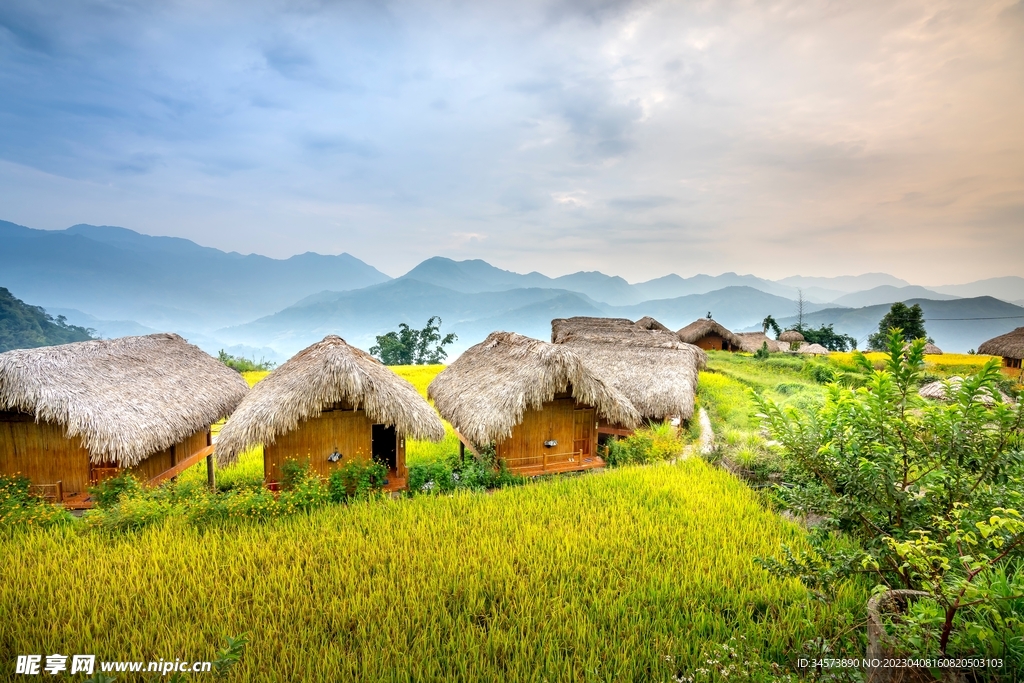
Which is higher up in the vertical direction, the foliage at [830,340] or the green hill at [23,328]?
the green hill at [23,328]

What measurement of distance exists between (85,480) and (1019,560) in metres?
12.2

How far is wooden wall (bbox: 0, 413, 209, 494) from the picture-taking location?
7.23 m

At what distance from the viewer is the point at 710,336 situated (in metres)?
33.2

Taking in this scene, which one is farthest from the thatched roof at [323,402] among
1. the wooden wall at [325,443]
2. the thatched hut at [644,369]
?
the thatched hut at [644,369]

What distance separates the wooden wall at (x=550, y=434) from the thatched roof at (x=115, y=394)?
21.0 feet

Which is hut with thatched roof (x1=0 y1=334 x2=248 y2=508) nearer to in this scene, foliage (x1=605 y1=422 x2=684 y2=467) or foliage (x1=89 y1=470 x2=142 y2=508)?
foliage (x1=89 y1=470 x2=142 y2=508)

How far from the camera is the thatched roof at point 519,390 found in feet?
28.1

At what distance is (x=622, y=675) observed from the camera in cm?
338

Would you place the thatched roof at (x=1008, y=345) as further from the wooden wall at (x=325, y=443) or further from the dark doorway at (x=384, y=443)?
the wooden wall at (x=325, y=443)

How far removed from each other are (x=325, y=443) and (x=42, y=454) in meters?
4.60

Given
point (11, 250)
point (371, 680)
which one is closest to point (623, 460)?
point (371, 680)

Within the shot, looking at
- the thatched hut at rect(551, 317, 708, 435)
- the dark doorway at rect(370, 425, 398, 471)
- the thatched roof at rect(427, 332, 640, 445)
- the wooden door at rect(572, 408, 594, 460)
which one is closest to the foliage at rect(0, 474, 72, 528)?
the dark doorway at rect(370, 425, 398, 471)

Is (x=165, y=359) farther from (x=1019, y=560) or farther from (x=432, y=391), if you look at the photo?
(x=1019, y=560)

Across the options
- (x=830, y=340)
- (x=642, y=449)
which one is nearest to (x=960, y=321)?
(x=830, y=340)
